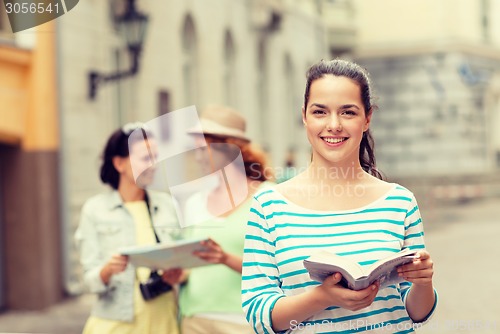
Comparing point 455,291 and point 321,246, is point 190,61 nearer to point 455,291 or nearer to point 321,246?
point 455,291

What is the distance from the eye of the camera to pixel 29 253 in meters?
8.91

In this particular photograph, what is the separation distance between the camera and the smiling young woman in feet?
7.39

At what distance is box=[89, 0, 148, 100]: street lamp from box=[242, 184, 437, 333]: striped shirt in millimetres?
7438

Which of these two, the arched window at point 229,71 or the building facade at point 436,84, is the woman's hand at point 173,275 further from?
the building facade at point 436,84

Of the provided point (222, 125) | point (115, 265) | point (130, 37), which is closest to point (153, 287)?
point (115, 265)

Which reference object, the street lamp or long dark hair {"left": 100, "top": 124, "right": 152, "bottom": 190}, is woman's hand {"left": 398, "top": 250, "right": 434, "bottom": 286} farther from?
the street lamp

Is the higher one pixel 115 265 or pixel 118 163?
pixel 118 163

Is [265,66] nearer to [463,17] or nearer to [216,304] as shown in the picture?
[463,17]

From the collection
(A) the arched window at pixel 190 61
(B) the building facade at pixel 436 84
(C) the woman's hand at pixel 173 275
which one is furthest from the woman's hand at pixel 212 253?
(B) the building facade at pixel 436 84

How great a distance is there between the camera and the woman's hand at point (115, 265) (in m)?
3.61

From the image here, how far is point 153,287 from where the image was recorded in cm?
378

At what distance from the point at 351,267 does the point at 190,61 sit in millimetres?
10954

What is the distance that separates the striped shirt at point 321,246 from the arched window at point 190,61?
1042 cm

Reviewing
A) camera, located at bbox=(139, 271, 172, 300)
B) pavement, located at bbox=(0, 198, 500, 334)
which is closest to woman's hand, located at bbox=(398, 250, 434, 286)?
camera, located at bbox=(139, 271, 172, 300)
